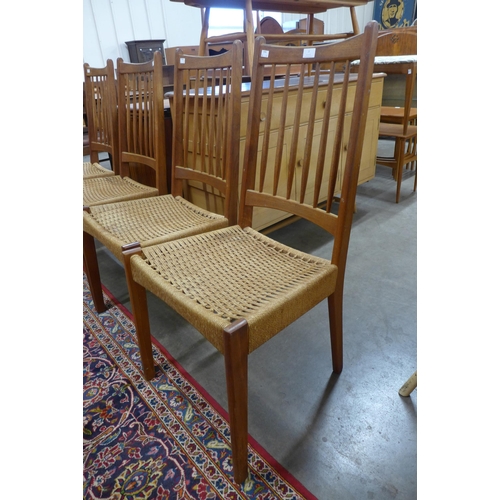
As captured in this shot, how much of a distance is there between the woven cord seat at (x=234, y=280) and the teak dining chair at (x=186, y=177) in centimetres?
14

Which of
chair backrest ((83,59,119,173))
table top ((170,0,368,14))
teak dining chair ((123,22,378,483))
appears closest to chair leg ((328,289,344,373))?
teak dining chair ((123,22,378,483))

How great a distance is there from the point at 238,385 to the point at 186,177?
93 centimetres

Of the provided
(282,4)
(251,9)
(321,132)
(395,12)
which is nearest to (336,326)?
(321,132)

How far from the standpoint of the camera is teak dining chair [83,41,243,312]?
1.20 meters

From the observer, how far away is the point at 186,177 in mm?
1465

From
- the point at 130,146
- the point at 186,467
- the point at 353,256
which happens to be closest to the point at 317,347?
the point at 186,467

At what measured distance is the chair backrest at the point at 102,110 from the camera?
1.79 m

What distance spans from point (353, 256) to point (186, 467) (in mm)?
1299

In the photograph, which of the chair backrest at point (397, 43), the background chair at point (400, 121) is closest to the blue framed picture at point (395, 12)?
the chair backrest at point (397, 43)

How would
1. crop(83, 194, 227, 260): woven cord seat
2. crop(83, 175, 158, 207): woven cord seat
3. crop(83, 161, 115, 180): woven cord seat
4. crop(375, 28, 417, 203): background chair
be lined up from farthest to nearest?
crop(375, 28, 417, 203): background chair < crop(83, 161, 115, 180): woven cord seat < crop(83, 175, 158, 207): woven cord seat < crop(83, 194, 227, 260): woven cord seat

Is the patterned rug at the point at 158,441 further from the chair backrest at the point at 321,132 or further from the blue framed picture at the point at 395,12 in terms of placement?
the blue framed picture at the point at 395,12

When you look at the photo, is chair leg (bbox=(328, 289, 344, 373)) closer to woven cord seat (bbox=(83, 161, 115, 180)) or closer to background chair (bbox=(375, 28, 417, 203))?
woven cord seat (bbox=(83, 161, 115, 180))

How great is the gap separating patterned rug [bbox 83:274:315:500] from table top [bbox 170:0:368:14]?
7.13 ft

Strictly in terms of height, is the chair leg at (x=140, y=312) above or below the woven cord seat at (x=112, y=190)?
below
